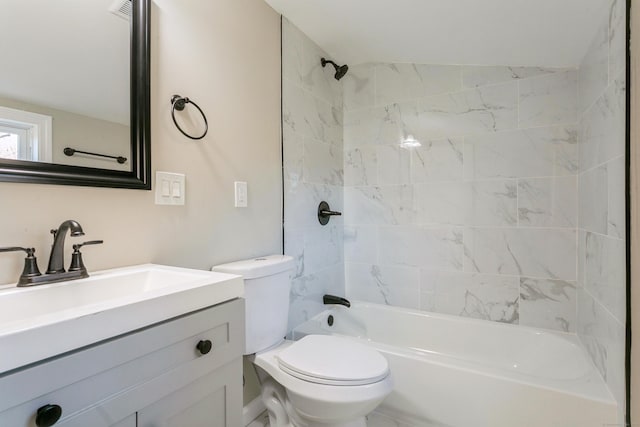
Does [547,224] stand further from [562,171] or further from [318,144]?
[318,144]

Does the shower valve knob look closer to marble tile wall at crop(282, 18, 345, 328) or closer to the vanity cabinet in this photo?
marble tile wall at crop(282, 18, 345, 328)

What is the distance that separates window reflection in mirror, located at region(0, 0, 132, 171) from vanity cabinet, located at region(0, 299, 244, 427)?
650 mm

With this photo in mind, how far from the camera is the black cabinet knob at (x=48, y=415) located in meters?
0.54

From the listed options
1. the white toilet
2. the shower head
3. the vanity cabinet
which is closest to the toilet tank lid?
the white toilet

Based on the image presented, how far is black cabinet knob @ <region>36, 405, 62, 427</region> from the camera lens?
54cm

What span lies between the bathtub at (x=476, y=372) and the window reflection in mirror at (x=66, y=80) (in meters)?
1.41

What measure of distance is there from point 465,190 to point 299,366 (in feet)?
4.99

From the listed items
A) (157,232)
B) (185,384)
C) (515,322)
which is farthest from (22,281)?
A: (515,322)

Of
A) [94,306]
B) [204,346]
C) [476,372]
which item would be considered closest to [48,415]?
[94,306]

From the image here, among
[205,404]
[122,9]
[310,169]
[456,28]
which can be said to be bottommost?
[205,404]

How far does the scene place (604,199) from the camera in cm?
136

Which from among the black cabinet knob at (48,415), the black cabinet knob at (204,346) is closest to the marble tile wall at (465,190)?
the black cabinet knob at (204,346)

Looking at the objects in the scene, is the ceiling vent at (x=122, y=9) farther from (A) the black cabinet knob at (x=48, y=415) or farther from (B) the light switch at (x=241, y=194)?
(A) the black cabinet knob at (x=48, y=415)

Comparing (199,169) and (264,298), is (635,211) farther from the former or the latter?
(199,169)
